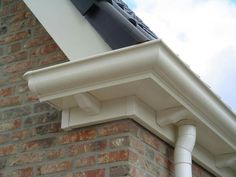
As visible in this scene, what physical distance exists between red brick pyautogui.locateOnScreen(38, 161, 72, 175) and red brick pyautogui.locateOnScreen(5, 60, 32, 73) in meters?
0.89

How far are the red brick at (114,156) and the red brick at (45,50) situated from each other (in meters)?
1.04

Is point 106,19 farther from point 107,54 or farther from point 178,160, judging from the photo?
point 178,160

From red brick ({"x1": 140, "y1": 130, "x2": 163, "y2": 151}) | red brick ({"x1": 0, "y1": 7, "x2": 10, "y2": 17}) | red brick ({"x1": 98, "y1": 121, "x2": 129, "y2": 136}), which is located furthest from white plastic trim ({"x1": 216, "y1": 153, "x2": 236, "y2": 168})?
red brick ({"x1": 0, "y1": 7, "x2": 10, "y2": 17})

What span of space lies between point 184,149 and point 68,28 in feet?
3.78

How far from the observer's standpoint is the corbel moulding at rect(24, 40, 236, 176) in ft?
9.83

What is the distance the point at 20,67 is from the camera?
4105mm

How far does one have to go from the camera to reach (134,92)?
130 inches

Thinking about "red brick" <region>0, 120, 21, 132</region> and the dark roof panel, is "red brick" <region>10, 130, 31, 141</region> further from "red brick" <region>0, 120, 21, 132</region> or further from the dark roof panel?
the dark roof panel

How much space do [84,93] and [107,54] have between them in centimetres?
35

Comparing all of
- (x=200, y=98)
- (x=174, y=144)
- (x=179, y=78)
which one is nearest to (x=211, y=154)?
(x=174, y=144)

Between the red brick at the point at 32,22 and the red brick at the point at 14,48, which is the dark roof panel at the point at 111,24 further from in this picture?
the red brick at the point at 14,48

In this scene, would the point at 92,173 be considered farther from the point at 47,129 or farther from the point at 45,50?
the point at 45,50

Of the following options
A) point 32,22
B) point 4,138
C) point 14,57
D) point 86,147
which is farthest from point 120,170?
point 32,22

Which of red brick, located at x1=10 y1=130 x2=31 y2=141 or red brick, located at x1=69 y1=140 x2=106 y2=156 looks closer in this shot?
red brick, located at x1=69 y1=140 x2=106 y2=156
